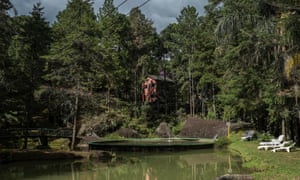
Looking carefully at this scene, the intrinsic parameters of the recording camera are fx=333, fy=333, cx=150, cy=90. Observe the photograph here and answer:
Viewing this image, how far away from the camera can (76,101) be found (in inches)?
827

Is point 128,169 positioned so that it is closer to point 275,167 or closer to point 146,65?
point 275,167

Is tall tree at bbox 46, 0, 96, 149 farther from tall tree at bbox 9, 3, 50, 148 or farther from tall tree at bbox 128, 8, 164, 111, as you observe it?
tall tree at bbox 128, 8, 164, 111

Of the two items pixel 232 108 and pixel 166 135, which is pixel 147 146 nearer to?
pixel 232 108

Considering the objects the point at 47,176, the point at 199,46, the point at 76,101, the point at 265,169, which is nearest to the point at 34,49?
the point at 76,101

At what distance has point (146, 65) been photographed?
45688mm

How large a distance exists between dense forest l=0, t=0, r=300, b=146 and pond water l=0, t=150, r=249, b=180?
471 centimetres

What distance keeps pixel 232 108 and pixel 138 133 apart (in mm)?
11092

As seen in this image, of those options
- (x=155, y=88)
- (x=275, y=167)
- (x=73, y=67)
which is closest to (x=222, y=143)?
(x=73, y=67)

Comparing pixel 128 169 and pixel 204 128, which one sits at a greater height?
pixel 204 128

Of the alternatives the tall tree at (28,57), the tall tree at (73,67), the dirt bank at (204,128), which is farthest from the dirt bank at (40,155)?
the dirt bank at (204,128)

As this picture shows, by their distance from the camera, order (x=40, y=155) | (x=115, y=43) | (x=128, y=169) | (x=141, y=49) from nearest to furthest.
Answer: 1. (x=128, y=169)
2. (x=40, y=155)
3. (x=115, y=43)
4. (x=141, y=49)

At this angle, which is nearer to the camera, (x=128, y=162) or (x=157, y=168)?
(x=157, y=168)

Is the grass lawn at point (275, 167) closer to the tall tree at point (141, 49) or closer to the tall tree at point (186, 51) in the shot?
the tall tree at point (186, 51)

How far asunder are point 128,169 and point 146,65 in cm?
3068
